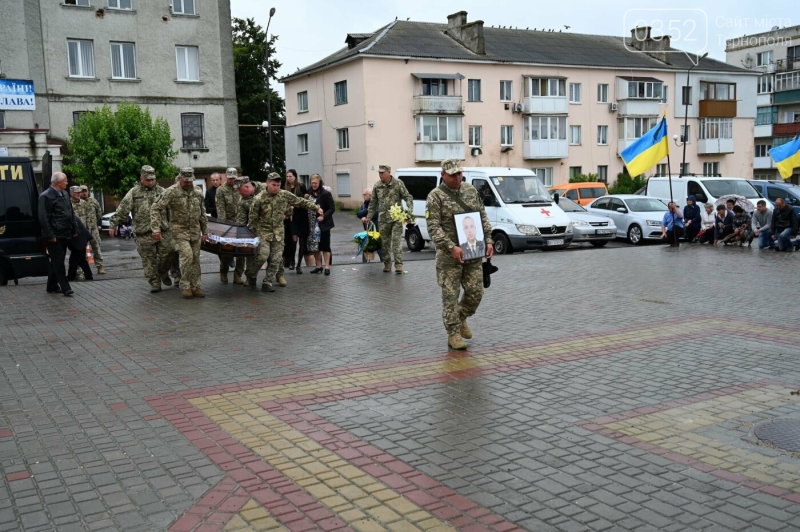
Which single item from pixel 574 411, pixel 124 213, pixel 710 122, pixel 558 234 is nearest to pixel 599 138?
pixel 710 122

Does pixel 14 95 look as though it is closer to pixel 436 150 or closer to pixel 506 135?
pixel 436 150

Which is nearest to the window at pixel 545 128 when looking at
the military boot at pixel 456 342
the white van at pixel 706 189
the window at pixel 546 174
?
the window at pixel 546 174

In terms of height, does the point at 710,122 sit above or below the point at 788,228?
above

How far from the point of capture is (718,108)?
5944 cm

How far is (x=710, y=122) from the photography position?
197 feet

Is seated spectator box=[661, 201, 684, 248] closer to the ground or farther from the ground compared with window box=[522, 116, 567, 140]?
closer to the ground

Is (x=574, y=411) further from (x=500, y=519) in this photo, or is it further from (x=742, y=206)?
(x=742, y=206)

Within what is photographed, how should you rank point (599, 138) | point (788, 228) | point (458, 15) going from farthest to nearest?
1. point (599, 138)
2. point (458, 15)
3. point (788, 228)

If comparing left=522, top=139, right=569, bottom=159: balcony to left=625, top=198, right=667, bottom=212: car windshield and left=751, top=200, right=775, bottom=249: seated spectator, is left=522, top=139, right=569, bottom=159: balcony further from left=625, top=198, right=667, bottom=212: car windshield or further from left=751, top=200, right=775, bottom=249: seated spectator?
left=751, top=200, right=775, bottom=249: seated spectator

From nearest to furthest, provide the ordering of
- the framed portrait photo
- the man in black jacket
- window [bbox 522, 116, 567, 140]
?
the framed portrait photo < the man in black jacket < window [bbox 522, 116, 567, 140]

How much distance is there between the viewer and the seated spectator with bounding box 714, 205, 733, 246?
20.8m

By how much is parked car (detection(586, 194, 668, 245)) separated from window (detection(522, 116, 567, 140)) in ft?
93.0

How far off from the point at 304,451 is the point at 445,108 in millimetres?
44922

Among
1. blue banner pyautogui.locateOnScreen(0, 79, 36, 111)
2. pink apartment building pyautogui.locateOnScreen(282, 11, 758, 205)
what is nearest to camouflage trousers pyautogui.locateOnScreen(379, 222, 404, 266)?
blue banner pyautogui.locateOnScreen(0, 79, 36, 111)
